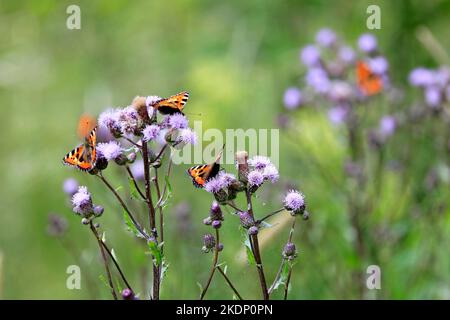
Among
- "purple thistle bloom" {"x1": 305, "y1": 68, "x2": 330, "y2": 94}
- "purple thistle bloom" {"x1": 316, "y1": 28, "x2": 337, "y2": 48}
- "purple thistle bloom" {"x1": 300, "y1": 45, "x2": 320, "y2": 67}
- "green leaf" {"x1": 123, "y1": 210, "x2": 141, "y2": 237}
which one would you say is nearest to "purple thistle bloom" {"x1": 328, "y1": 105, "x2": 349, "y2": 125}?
"purple thistle bloom" {"x1": 305, "y1": 68, "x2": 330, "y2": 94}

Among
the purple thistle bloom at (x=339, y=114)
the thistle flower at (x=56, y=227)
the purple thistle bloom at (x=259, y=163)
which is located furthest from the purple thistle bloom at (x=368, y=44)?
the purple thistle bloom at (x=259, y=163)

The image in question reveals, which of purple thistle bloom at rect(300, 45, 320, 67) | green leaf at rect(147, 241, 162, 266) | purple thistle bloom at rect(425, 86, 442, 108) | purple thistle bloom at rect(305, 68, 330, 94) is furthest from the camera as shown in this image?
purple thistle bloom at rect(300, 45, 320, 67)

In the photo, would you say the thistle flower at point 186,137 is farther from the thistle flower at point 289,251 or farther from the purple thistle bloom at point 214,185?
the thistle flower at point 289,251

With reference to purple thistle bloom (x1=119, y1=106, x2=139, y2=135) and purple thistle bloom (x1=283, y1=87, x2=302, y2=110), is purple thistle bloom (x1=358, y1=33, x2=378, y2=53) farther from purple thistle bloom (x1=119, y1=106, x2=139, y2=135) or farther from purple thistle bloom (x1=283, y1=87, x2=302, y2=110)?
purple thistle bloom (x1=119, y1=106, x2=139, y2=135)

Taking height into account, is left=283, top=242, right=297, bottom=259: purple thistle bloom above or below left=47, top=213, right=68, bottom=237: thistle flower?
below

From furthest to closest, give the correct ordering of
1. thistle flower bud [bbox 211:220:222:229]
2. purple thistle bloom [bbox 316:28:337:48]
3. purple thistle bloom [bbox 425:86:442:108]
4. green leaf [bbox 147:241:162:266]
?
purple thistle bloom [bbox 316:28:337:48]
purple thistle bloom [bbox 425:86:442:108]
thistle flower bud [bbox 211:220:222:229]
green leaf [bbox 147:241:162:266]

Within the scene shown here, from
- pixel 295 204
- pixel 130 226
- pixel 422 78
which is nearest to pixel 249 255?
pixel 295 204
